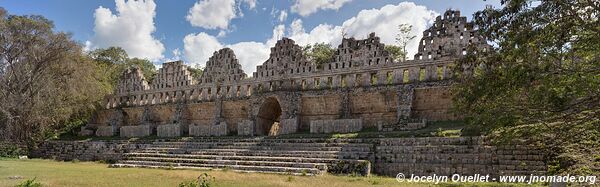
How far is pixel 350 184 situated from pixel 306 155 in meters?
4.40

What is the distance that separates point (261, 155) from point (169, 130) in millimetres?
11336

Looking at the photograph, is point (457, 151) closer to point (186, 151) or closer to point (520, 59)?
point (520, 59)

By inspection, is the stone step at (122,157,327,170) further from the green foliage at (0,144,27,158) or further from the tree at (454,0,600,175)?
the green foliage at (0,144,27,158)

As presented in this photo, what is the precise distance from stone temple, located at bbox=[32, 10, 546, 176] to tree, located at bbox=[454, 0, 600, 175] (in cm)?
361

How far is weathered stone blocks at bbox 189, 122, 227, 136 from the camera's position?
75.0 feet

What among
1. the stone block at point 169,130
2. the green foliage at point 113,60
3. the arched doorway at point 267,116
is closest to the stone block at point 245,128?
the arched doorway at point 267,116

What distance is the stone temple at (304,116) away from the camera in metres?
12.6

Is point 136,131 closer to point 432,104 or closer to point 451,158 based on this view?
point 432,104

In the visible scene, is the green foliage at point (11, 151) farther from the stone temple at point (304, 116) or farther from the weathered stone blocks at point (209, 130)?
the weathered stone blocks at point (209, 130)

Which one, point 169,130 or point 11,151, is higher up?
point 169,130

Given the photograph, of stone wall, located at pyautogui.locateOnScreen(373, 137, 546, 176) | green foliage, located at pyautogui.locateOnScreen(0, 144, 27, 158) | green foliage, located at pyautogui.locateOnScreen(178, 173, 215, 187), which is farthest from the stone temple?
green foliage, located at pyautogui.locateOnScreen(178, 173, 215, 187)

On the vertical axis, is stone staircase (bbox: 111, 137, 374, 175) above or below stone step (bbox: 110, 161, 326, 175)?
above

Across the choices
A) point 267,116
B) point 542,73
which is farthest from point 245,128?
point 542,73

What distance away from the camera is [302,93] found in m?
21.1
